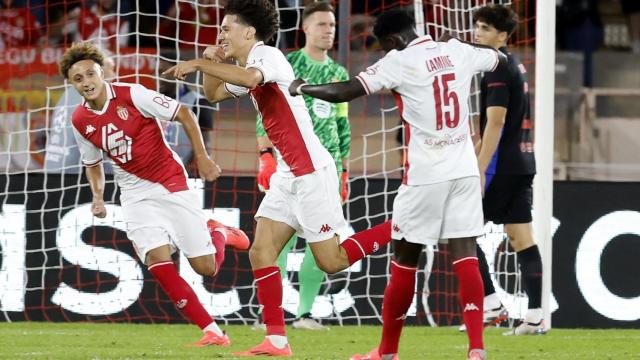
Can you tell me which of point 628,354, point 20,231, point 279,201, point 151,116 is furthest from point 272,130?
point 20,231

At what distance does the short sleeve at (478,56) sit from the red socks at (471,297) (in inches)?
35.5

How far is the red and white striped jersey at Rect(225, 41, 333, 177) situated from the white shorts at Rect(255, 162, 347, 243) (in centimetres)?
5

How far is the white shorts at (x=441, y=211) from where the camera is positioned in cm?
629

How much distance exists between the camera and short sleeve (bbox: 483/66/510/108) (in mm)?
8219

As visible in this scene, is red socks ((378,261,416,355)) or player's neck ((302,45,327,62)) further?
player's neck ((302,45,327,62))

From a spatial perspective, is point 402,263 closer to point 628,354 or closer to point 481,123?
point 628,354

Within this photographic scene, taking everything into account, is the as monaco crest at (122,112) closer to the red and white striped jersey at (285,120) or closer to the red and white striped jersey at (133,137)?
the red and white striped jersey at (133,137)

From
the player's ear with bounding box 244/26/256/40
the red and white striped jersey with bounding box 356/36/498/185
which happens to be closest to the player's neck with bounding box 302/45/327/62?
the player's ear with bounding box 244/26/256/40

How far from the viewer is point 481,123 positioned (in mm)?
8562

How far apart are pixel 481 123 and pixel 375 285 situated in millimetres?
1632

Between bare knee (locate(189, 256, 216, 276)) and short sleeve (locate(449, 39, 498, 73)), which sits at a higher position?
short sleeve (locate(449, 39, 498, 73))

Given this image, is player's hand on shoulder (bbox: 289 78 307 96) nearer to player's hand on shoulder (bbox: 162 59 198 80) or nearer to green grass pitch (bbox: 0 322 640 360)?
player's hand on shoulder (bbox: 162 59 198 80)

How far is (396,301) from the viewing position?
636cm

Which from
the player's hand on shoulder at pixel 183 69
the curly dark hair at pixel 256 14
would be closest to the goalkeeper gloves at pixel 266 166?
the curly dark hair at pixel 256 14
